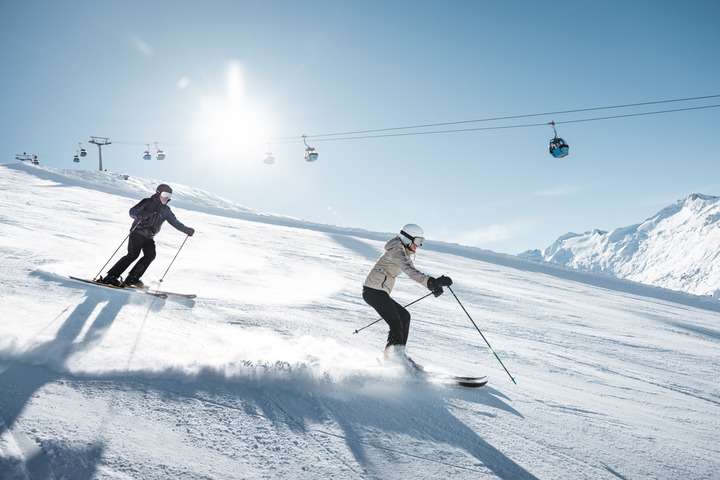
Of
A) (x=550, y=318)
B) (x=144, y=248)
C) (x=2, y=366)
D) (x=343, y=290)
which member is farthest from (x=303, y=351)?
(x=550, y=318)

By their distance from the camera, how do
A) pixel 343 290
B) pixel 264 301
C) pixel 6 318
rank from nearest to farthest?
pixel 6 318 < pixel 264 301 < pixel 343 290

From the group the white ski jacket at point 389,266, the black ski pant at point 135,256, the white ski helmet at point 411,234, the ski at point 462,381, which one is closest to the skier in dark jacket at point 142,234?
the black ski pant at point 135,256

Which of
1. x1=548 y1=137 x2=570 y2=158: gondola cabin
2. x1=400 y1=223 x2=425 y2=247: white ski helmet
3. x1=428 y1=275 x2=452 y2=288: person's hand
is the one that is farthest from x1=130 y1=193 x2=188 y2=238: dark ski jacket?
x1=548 y1=137 x2=570 y2=158: gondola cabin

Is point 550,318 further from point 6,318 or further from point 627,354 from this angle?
point 6,318

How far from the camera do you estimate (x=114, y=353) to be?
10.9 feet

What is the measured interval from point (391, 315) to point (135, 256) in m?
4.41

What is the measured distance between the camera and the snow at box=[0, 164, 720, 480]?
2.28 m

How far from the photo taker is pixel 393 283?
4.50 meters

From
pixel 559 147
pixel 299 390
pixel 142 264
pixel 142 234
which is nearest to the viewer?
pixel 299 390

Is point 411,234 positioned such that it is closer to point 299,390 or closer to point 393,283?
point 393,283

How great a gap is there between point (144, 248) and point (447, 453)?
18.7 ft

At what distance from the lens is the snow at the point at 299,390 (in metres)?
2.28

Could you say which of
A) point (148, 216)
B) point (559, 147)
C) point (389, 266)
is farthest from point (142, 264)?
point (559, 147)

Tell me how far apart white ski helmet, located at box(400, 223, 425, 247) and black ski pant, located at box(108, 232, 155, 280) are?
432 centimetres
